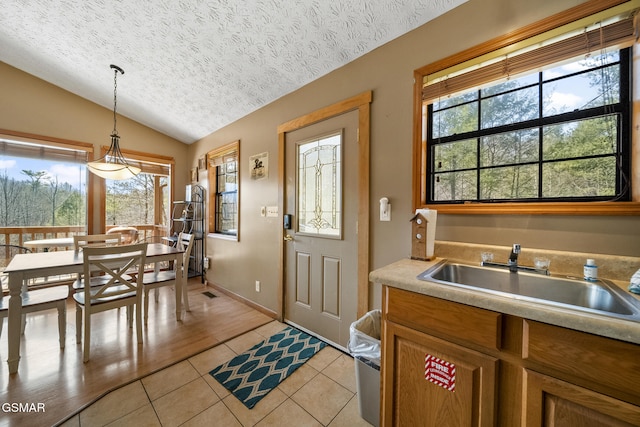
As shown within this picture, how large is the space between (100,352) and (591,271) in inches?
130

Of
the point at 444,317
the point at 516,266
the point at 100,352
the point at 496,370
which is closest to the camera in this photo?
the point at 496,370

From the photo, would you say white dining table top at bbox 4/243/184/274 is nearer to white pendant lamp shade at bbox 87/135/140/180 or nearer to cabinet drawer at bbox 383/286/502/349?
white pendant lamp shade at bbox 87/135/140/180

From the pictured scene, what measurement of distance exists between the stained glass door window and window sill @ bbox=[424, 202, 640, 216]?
0.86m

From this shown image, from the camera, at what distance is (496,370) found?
0.85m

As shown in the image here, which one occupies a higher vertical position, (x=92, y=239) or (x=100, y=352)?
(x=92, y=239)

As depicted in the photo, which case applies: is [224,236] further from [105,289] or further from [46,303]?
[46,303]

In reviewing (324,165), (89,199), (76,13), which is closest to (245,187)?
(324,165)

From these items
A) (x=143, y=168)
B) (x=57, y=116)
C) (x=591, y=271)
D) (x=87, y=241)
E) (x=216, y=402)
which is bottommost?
(x=216, y=402)

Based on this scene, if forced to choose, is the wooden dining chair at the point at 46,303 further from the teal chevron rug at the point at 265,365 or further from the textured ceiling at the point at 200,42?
the textured ceiling at the point at 200,42

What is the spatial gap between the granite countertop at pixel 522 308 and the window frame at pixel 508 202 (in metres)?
0.35

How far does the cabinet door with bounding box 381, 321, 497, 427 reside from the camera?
34.3 inches

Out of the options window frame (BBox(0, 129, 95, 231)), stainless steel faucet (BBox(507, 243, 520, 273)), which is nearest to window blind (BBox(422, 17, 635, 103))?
stainless steel faucet (BBox(507, 243, 520, 273))

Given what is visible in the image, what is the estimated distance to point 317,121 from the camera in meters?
2.22

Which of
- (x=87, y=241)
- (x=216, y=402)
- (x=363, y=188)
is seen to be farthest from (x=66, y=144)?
(x=363, y=188)
